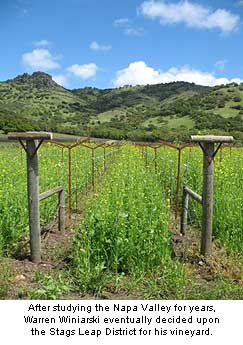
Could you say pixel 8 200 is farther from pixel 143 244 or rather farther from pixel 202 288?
pixel 202 288

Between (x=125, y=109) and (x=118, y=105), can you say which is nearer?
(x=125, y=109)

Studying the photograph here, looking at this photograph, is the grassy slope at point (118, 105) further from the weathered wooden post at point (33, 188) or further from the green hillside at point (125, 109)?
the weathered wooden post at point (33, 188)

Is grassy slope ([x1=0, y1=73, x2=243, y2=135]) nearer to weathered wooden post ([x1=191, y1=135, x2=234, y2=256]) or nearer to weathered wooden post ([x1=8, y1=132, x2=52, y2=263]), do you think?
weathered wooden post ([x1=8, y1=132, x2=52, y2=263])

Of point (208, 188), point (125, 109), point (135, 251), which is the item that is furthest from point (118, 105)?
point (135, 251)

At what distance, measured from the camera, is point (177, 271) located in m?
4.89

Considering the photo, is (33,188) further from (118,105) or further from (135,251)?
(118,105)

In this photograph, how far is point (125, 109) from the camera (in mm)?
119062

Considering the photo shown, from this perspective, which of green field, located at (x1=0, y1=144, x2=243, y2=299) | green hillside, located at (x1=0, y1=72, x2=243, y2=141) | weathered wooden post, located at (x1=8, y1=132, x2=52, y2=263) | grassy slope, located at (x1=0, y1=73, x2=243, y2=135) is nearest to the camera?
green field, located at (x1=0, y1=144, x2=243, y2=299)

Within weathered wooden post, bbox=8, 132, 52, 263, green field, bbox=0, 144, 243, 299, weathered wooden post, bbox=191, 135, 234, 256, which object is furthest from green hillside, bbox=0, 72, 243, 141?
weathered wooden post, bbox=191, 135, 234, 256

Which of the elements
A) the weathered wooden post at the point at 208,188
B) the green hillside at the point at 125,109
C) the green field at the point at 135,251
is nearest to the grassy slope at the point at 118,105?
the green hillside at the point at 125,109

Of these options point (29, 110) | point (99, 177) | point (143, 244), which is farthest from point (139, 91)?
point (143, 244)

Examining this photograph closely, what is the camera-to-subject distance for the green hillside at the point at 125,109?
2576 inches

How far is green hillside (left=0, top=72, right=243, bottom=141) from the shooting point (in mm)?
65438

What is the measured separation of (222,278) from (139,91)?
146 meters
